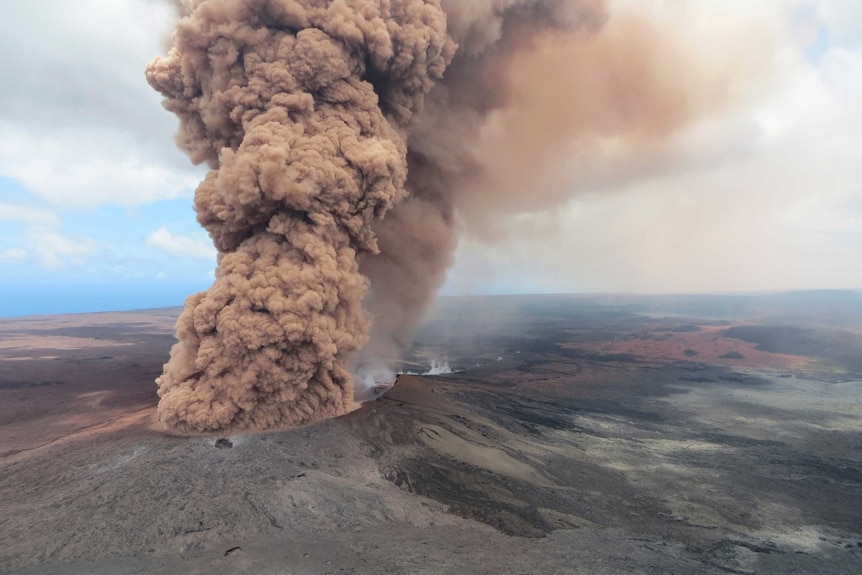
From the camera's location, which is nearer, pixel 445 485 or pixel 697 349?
pixel 445 485

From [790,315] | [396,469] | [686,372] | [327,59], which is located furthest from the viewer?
[790,315]

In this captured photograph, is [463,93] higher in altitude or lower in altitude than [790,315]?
higher

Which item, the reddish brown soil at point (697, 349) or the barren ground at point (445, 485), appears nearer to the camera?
the barren ground at point (445, 485)

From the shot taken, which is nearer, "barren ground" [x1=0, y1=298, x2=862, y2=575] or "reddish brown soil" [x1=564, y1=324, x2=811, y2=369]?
"barren ground" [x1=0, y1=298, x2=862, y2=575]

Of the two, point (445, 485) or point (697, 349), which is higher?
point (697, 349)

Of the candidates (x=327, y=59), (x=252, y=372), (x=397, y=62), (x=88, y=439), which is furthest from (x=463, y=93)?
(x=88, y=439)

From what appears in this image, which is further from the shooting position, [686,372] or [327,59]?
[686,372]

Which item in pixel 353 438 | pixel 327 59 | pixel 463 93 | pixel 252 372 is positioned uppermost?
pixel 463 93

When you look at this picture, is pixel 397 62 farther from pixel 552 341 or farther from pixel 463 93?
pixel 552 341
